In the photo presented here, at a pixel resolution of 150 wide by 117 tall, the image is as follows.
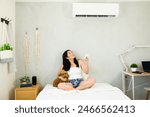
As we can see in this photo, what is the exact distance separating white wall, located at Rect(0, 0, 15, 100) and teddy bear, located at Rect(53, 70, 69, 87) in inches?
30.8

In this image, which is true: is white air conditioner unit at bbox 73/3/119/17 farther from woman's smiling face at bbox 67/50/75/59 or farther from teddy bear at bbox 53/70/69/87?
teddy bear at bbox 53/70/69/87

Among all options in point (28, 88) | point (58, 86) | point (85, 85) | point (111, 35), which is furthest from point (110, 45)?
point (28, 88)

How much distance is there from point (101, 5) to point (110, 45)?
2.56ft

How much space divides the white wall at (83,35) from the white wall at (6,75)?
223mm

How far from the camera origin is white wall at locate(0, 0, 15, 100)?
3396 mm

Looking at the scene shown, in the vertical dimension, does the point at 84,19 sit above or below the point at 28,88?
above

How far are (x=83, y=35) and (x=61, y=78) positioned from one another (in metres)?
0.94

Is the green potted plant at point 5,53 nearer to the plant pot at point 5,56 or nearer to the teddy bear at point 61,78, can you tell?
the plant pot at point 5,56

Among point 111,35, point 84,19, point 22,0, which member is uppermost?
point 22,0

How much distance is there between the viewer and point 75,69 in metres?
3.89

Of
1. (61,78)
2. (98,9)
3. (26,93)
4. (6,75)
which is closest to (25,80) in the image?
(26,93)

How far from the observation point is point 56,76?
13.6 ft

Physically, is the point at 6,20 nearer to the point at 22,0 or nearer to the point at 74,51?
the point at 22,0

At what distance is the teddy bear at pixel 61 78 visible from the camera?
3.78m
